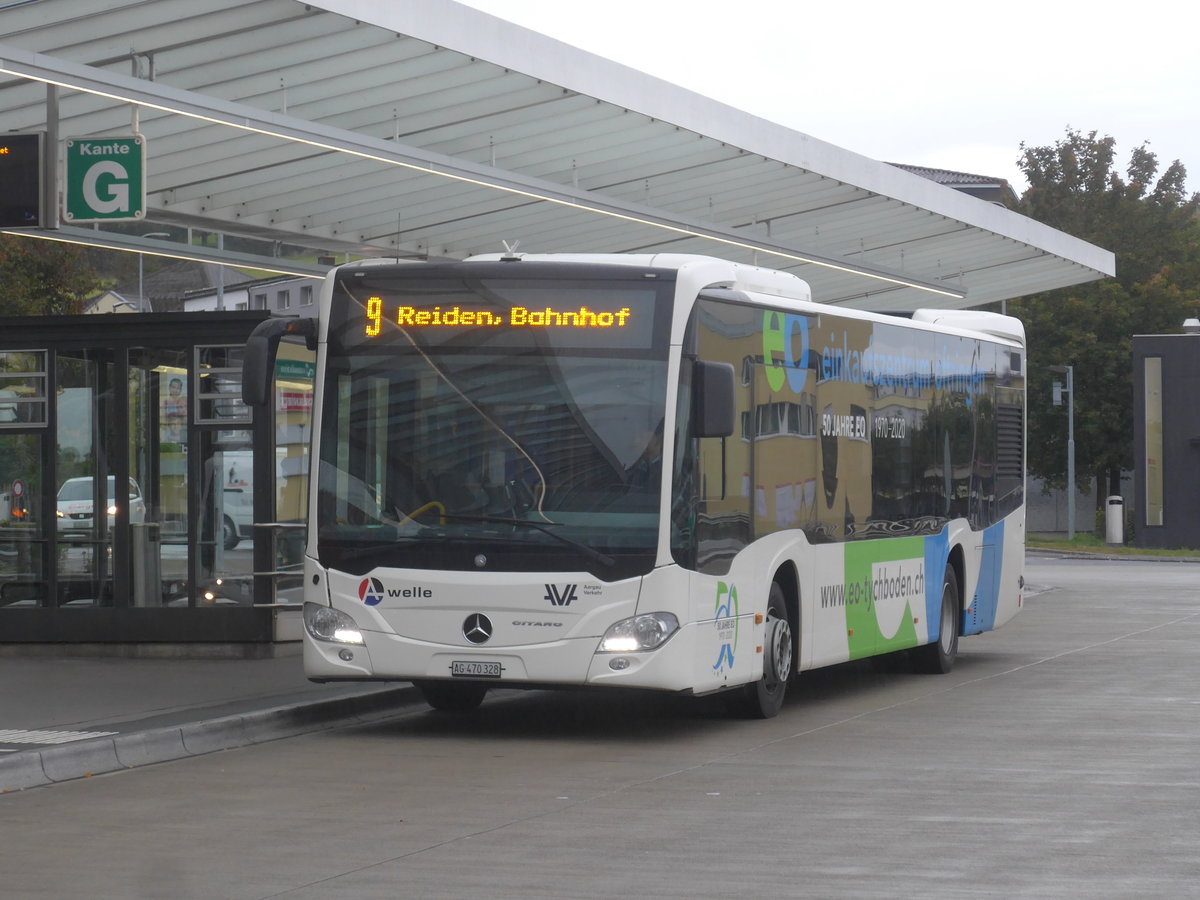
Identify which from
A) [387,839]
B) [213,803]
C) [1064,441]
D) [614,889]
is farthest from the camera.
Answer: [1064,441]

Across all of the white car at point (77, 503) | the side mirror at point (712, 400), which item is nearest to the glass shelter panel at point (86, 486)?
the white car at point (77, 503)

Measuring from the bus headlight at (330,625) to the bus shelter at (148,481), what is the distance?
4004mm

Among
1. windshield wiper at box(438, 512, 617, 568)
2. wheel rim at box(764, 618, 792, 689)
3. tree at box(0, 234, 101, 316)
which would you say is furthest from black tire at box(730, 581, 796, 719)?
tree at box(0, 234, 101, 316)

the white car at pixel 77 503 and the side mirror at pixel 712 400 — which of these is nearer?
the side mirror at pixel 712 400

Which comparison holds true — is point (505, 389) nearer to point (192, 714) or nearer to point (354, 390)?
point (354, 390)

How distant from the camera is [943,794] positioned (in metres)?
10.0

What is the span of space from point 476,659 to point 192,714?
191cm

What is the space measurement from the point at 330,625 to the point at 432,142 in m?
6.46

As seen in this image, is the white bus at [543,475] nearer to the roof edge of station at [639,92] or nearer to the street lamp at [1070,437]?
the roof edge of station at [639,92]

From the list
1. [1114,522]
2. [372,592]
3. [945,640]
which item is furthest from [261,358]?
[1114,522]

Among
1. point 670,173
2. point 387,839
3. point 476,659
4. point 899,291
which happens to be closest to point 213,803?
point 387,839

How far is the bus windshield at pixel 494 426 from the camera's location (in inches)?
478

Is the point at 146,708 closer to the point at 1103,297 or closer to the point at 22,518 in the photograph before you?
the point at 22,518

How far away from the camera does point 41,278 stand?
3472 centimetres
